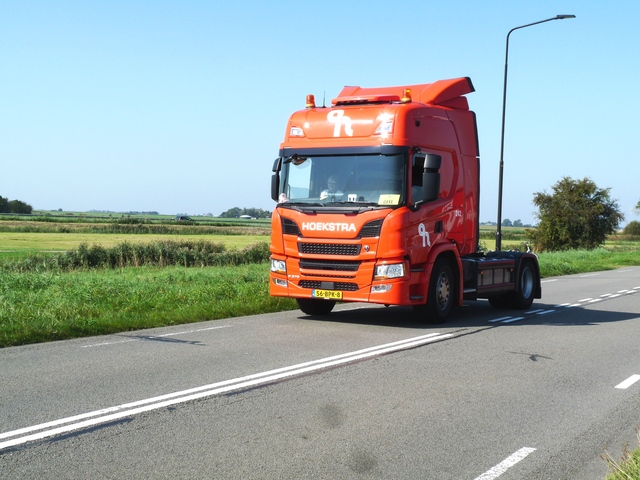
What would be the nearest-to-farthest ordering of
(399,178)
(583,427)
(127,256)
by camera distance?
(583,427) < (399,178) < (127,256)

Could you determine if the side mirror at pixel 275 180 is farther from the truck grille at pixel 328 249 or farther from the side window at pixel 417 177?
the side window at pixel 417 177

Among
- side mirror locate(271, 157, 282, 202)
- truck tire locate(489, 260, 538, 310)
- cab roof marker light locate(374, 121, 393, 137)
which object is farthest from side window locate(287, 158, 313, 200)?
truck tire locate(489, 260, 538, 310)

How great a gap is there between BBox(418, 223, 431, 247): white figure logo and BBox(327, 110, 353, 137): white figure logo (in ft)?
6.14

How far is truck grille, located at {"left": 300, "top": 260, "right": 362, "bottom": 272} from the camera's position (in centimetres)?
1268

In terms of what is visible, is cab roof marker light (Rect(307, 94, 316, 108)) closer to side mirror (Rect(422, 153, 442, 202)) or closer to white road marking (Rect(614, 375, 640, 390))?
side mirror (Rect(422, 153, 442, 202))

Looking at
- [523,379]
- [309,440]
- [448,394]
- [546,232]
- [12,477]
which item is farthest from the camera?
[546,232]

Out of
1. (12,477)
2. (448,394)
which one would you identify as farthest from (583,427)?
(12,477)

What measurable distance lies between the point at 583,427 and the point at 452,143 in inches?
329

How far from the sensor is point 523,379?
853 centimetres

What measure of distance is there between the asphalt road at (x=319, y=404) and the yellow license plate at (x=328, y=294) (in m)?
0.72

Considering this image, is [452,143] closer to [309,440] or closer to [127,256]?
[309,440]

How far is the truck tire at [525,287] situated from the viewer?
54.0ft

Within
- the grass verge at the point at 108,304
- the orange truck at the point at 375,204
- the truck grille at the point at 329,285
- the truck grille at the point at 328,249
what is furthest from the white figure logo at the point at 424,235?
the grass verge at the point at 108,304

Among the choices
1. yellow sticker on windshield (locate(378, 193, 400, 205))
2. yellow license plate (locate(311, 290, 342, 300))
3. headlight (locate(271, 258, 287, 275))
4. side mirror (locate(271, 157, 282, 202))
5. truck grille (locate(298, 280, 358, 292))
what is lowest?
yellow license plate (locate(311, 290, 342, 300))
